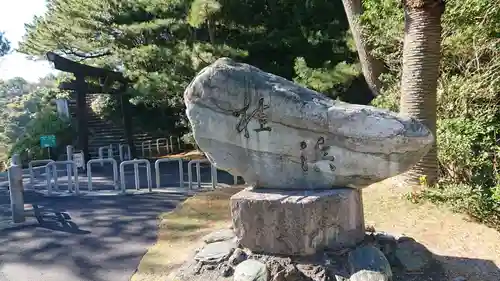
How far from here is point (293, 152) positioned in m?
4.22

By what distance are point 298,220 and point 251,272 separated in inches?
25.1

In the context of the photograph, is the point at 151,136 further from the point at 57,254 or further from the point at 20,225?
the point at 57,254

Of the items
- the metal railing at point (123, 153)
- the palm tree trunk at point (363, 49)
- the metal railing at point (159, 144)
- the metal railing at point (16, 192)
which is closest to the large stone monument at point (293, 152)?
the metal railing at point (16, 192)

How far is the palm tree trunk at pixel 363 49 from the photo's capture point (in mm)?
8875

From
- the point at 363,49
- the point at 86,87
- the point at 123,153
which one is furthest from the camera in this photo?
the point at 123,153

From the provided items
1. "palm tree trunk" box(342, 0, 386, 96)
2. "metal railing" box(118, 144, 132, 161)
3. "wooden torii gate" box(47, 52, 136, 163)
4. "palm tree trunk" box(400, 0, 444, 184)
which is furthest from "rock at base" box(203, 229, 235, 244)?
"metal railing" box(118, 144, 132, 161)

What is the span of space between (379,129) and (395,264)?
4.51 ft

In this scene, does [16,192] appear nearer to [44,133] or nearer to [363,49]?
[363,49]

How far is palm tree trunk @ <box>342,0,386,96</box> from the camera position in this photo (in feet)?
29.1

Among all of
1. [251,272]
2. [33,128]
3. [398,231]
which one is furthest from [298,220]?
[33,128]

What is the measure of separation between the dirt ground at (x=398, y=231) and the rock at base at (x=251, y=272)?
102 centimetres

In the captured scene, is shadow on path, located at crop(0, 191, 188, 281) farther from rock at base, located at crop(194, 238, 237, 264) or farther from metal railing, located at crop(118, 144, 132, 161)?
metal railing, located at crop(118, 144, 132, 161)

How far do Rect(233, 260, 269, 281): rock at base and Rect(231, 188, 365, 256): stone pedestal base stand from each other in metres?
0.24

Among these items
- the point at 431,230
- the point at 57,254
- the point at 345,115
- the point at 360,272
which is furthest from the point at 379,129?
the point at 57,254
